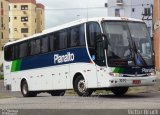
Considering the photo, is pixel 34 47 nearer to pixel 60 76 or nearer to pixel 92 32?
pixel 60 76

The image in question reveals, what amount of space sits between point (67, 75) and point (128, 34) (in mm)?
3865

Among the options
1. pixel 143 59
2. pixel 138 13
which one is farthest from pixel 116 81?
pixel 138 13

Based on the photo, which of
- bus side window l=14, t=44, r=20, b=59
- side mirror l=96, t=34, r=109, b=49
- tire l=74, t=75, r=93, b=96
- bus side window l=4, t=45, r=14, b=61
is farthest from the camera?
bus side window l=4, t=45, r=14, b=61

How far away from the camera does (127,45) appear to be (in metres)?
19.9

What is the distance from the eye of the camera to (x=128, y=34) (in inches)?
797

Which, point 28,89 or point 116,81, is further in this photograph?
point 28,89

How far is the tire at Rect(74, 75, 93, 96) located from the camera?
21.0 metres

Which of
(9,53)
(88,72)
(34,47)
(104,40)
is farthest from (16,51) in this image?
(104,40)

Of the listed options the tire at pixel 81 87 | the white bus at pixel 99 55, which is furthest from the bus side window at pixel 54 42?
the tire at pixel 81 87

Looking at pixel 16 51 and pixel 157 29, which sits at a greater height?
pixel 157 29

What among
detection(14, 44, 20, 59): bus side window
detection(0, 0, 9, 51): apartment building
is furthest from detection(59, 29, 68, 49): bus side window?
detection(0, 0, 9, 51): apartment building

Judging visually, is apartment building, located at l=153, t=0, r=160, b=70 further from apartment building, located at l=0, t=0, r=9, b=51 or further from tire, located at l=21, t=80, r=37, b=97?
apartment building, located at l=0, t=0, r=9, b=51

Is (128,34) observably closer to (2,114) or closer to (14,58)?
(2,114)

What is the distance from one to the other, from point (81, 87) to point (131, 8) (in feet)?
235
